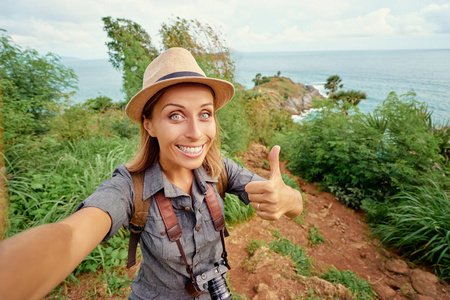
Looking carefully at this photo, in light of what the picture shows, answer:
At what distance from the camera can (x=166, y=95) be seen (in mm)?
1146

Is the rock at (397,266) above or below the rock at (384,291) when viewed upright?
below

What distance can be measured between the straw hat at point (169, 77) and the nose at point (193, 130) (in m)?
0.22

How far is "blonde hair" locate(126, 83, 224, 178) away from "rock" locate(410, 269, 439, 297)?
130 inches

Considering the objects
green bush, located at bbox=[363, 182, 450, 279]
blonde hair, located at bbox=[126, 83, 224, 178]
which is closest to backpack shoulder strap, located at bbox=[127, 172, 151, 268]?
blonde hair, located at bbox=[126, 83, 224, 178]

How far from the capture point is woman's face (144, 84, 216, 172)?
114cm

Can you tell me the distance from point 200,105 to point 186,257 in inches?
34.6

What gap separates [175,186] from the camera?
1263mm

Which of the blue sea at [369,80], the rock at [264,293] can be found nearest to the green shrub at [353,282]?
the rock at [264,293]

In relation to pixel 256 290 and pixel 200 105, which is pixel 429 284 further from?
pixel 200 105

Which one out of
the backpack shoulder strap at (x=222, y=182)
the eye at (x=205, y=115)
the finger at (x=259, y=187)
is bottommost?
the backpack shoulder strap at (x=222, y=182)

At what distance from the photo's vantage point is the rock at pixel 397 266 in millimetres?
3000

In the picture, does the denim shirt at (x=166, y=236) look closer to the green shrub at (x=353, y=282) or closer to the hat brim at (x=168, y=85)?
the hat brim at (x=168, y=85)

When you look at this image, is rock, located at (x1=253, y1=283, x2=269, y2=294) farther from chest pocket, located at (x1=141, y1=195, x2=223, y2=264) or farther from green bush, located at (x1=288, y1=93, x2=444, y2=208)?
green bush, located at (x1=288, y1=93, x2=444, y2=208)

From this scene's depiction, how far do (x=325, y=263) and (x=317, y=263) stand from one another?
15 cm
